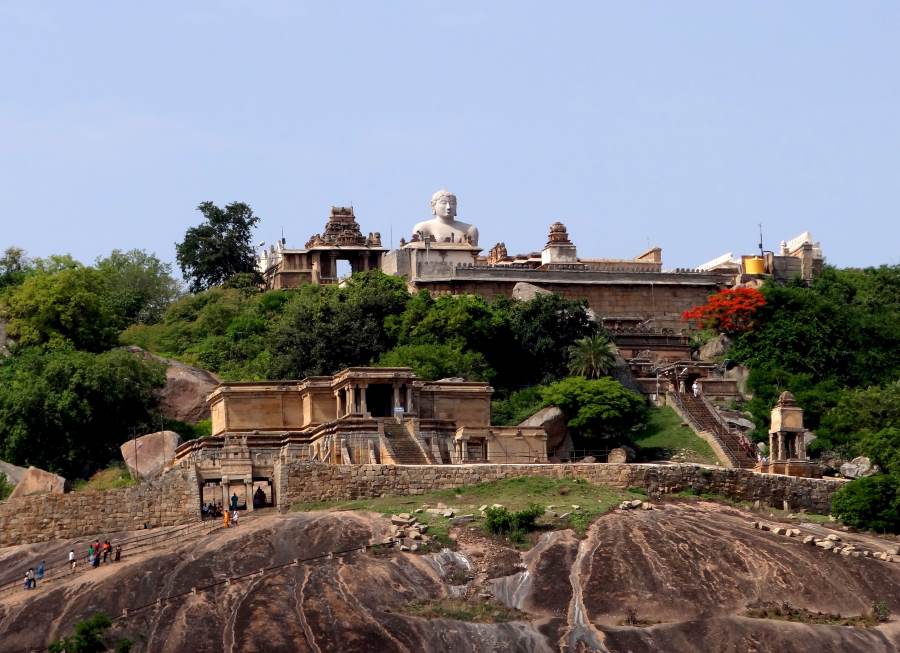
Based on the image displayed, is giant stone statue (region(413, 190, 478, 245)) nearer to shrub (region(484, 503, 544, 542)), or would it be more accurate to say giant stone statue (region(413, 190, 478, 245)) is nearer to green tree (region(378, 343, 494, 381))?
green tree (region(378, 343, 494, 381))

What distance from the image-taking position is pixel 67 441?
3346 inches

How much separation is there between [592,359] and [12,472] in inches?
1007

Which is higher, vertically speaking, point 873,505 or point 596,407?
point 596,407

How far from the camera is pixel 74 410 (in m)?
85.0

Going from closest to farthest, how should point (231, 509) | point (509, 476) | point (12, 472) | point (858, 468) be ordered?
point (231, 509) < point (509, 476) < point (12, 472) < point (858, 468)

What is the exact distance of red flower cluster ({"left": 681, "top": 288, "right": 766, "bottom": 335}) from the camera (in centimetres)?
10238

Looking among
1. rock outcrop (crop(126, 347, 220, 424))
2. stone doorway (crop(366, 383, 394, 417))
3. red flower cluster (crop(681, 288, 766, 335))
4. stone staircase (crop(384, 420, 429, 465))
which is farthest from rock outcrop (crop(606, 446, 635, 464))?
red flower cluster (crop(681, 288, 766, 335))

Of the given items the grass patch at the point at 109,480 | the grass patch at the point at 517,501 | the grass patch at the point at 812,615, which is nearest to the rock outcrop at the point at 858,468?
the grass patch at the point at 517,501

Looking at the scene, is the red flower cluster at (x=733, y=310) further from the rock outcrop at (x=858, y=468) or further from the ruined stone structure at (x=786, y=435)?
the ruined stone structure at (x=786, y=435)

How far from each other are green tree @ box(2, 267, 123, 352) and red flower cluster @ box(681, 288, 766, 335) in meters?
27.0

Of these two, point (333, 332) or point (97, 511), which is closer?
point (97, 511)

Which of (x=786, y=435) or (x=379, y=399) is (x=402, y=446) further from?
(x=786, y=435)

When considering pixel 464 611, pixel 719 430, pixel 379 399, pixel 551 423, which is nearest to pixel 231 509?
pixel 379 399

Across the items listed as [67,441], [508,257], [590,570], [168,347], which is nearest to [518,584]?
[590,570]
